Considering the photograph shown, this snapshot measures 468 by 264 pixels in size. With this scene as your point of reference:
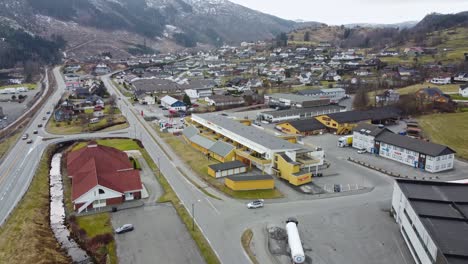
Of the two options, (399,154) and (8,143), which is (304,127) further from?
(8,143)

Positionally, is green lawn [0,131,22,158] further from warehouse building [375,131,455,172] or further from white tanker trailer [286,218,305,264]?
warehouse building [375,131,455,172]

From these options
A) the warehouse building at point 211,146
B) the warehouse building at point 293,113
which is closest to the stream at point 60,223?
the warehouse building at point 211,146

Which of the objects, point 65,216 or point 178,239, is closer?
point 178,239

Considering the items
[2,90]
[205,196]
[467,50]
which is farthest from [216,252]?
[467,50]

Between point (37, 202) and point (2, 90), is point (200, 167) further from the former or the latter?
point (2, 90)

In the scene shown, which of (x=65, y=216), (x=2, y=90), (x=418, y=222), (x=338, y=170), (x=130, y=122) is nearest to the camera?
(x=418, y=222)

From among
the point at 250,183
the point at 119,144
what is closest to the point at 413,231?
the point at 250,183

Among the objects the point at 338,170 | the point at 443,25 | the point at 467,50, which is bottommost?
the point at 338,170
